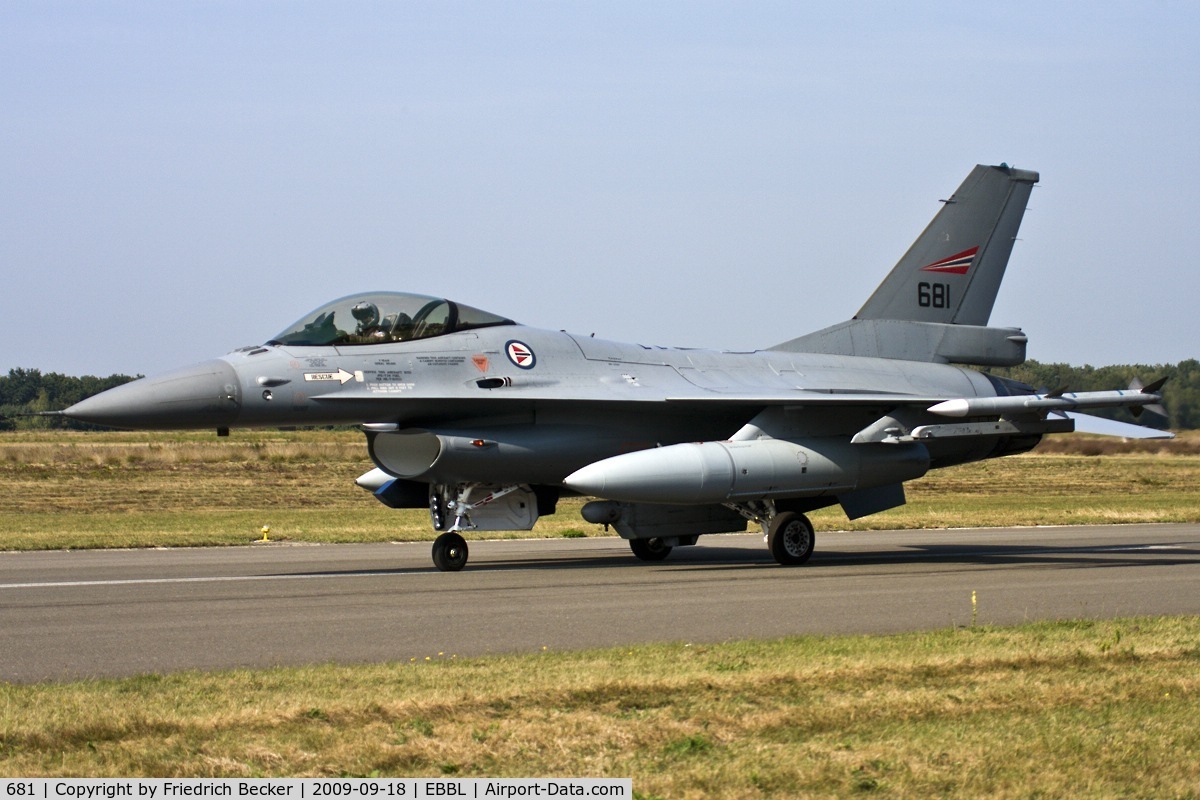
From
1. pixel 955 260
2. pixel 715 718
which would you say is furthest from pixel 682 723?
pixel 955 260

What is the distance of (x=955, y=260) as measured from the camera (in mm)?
20156

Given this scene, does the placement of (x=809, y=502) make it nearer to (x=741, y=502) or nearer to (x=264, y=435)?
(x=741, y=502)

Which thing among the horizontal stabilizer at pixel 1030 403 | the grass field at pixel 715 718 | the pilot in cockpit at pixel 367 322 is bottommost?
the grass field at pixel 715 718

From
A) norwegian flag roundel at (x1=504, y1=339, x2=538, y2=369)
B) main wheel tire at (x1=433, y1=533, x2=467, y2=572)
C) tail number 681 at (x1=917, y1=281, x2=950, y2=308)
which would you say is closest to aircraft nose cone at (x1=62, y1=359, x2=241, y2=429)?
main wheel tire at (x1=433, y1=533, x2=467, y2=572)

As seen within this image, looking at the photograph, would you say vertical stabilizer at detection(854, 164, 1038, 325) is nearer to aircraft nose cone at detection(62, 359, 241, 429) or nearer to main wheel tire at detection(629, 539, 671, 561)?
main wheel tire at detection(629, 539, 671, 561)

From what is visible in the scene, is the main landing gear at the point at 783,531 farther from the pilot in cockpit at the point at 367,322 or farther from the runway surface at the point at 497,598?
the pilot in cockpit at the point at 367,322

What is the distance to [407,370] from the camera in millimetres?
15367

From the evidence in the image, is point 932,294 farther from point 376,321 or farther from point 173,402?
point 173,402

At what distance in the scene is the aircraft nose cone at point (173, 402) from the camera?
1384 cm

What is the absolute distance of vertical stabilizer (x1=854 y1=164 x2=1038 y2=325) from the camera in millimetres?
20109

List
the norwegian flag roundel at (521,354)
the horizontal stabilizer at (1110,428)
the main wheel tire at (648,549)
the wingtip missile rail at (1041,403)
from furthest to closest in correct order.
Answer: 1. the horizontal stabilizer at (1110,428)
2. the main wheel tire at (648,549)
3. the wingtip missile rail at (1041,403)
4. the norwegian flag roundel at (521,354)

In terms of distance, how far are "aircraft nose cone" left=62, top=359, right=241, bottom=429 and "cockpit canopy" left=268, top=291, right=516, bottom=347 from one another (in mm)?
1041

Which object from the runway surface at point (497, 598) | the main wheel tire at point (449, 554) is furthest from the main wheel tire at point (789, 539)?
the main wheel tire at point (449, 554)

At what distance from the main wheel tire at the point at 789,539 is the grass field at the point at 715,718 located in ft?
21.3
